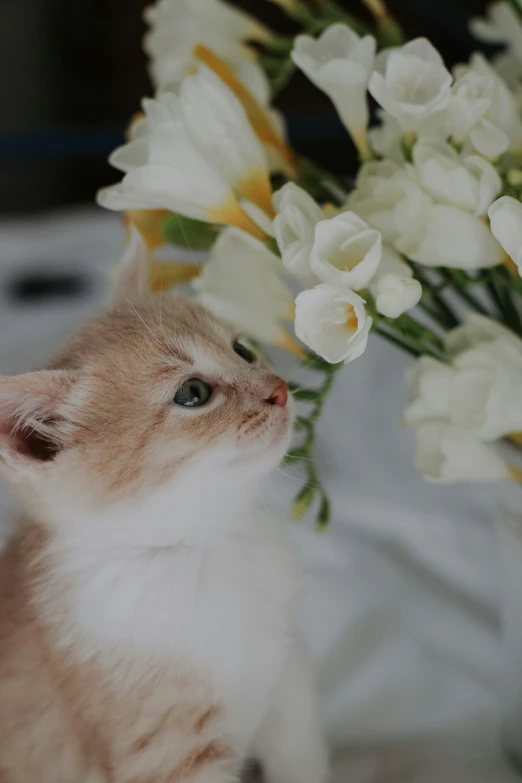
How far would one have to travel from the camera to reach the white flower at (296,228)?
407 mm

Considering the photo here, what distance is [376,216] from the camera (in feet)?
1.41

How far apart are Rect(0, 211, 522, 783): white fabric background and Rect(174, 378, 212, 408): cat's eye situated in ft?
0.38

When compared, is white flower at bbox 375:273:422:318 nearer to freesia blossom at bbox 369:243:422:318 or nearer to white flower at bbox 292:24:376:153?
freesia blossom at bbox 369:243:422:318

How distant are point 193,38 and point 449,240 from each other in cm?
28

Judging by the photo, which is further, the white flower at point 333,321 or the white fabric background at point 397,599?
the white fabric background at point 397,599

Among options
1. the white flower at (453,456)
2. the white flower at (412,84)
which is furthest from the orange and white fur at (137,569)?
the white flower at (412,84)

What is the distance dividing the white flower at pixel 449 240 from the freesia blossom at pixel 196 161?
0.33 ft

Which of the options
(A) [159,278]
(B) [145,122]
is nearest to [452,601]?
(A) [159,278]

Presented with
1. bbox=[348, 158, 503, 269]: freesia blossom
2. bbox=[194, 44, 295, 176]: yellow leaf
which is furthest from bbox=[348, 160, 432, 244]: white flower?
bbox=[194, 44, 295, 176]: yellow leaf

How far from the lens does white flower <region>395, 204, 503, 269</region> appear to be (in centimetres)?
41

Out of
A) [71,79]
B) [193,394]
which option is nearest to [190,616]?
[193,394]

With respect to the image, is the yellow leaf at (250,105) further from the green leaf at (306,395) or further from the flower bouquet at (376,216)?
the green leaf at (306,395)

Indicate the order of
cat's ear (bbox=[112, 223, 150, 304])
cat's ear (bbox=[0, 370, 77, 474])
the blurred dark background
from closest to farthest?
cat's ear (bbox=[0, 370, 77, 474]) → cat's ear (bbox=[112, 223, 150, 304]) → the blurred dark background

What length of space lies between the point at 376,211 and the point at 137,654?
0.34 meters
